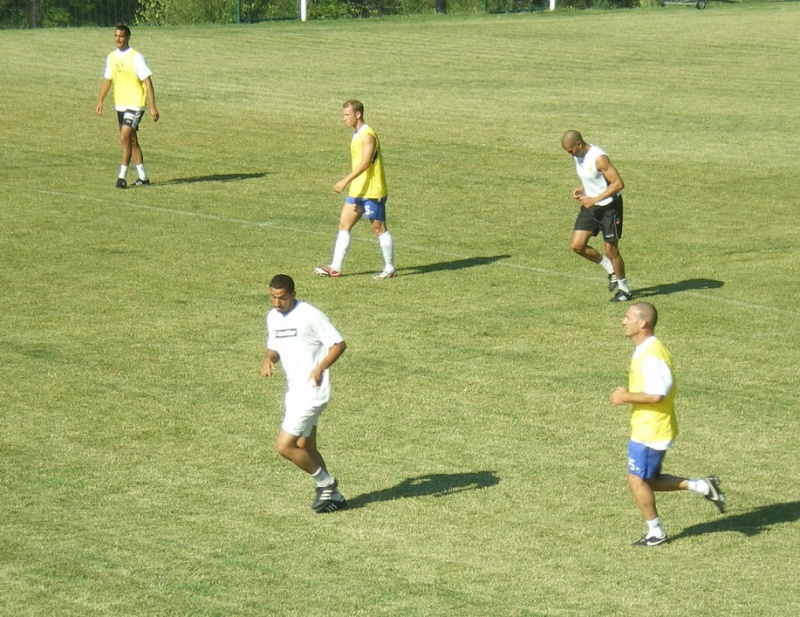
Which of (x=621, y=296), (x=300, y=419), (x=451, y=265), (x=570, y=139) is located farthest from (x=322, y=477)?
(x=451, y=265)

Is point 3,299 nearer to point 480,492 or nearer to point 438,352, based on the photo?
point 438,352

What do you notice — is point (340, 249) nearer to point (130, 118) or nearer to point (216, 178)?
point (130, 118)

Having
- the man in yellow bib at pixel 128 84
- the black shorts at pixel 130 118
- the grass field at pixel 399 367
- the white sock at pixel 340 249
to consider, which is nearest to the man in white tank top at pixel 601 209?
the grass field at pixel 399 367

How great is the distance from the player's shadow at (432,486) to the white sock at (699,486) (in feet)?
6.53

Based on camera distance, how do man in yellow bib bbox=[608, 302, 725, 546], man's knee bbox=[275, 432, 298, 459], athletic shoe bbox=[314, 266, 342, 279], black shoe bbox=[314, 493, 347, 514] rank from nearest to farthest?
man in yellow bib bbox=[608, 302, 725, 546], man's knee bbox=[275, 432, 298, 459], black shoe bbox=[314, 493, 347, 514], athletic shoe bbox=[314, 266, 342, 279]

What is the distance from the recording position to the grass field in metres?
10.2

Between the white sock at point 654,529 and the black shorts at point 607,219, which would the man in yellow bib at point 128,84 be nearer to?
the black shorts at point 607,219

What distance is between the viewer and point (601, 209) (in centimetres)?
1836

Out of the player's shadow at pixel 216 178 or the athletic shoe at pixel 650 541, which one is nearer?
the athletic shoe at pixel 650 541

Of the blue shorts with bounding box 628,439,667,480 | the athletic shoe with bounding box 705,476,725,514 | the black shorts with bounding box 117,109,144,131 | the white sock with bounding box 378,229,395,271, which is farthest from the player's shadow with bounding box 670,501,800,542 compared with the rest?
the black shorts with bounding box 117,109,144,131

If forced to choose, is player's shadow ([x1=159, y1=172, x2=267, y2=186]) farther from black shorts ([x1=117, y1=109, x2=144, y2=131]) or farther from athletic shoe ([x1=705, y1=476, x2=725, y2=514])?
athletic shoe ([x1=705, y1=476, x2=725, y2=514])

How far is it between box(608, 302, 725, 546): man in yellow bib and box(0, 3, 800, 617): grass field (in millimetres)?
388

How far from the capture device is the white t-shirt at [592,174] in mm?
17828

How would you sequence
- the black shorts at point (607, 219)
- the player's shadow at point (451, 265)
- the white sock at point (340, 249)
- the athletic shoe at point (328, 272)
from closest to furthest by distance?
1. the black shorts at point (607, 219)
2. the white sock at point (340, 249)
3. the athletic shoe at point (328, 272)
4. the player's shadow at point (451, 265)
